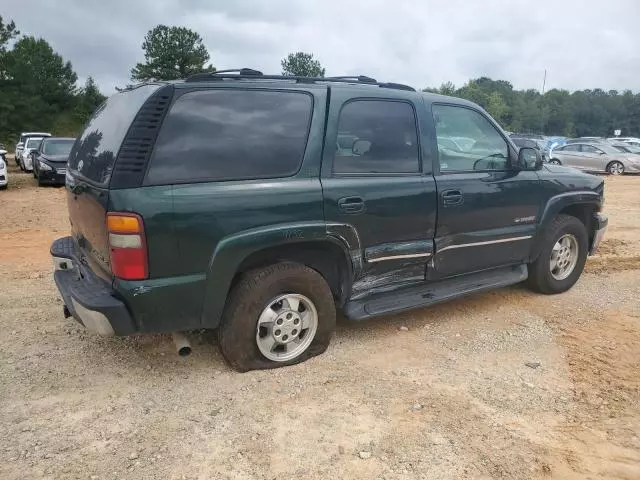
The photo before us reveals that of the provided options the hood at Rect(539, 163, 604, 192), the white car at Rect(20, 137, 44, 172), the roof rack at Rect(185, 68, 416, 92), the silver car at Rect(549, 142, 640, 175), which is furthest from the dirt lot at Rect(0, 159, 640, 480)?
the silver car at Rect(549, 142, 640, 175)

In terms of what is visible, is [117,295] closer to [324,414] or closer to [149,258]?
[149,258]

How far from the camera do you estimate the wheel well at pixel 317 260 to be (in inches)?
137

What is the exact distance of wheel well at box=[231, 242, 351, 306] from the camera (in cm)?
347

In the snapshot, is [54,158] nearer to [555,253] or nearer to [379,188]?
[379,188]

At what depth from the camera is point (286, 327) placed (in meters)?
3.64

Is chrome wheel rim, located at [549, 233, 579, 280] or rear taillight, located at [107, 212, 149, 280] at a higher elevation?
rear taillight, located at [107, 212, 149, 280]

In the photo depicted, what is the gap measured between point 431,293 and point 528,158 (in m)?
1.54

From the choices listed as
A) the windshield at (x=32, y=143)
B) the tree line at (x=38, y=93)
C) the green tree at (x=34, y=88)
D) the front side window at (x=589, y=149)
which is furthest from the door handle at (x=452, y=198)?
the green tree at (x=34, y=88)

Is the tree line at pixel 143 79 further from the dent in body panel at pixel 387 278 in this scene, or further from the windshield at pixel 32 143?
the dent in body panel at pixel 387 278

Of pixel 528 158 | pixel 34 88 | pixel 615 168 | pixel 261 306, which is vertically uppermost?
pixel 34 88

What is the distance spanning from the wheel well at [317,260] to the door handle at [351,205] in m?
0.26

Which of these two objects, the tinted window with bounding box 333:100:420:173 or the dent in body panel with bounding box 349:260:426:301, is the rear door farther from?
the dent in body panel with bounding box 349:260:426:301

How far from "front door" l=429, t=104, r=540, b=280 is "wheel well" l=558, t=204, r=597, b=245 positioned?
2.46 ft

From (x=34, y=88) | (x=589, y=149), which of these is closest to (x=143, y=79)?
(x=589, y=149)
